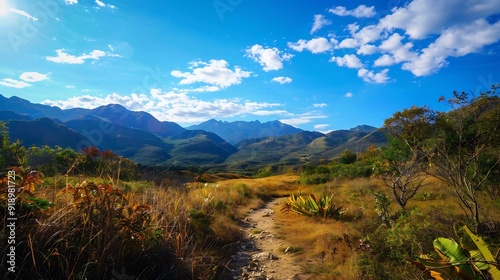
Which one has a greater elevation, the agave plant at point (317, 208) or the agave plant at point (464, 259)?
the agave plant at point (464, 259)

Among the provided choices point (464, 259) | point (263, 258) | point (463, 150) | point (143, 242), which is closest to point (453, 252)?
point (464, 259)

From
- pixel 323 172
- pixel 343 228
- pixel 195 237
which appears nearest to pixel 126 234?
pixel 195 237

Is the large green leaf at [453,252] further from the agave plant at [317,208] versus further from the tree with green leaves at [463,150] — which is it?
the agave plant at [317,208]

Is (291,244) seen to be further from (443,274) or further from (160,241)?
(443,274)

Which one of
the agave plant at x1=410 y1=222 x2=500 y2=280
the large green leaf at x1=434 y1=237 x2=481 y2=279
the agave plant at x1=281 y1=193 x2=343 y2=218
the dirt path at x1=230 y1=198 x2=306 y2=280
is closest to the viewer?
the agave plant at x1=410 y1=222 x2=500 y2=280

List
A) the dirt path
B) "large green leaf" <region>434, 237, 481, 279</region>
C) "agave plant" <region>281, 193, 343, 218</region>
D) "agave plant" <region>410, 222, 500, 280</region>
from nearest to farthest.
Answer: "agave plant" <region>410, 222, 500, 280</region> → "large green leaf" <region>434, 237, 481, 279</region> → the dirt path → "agave plant" <region>281, 193, 343, 218</region>

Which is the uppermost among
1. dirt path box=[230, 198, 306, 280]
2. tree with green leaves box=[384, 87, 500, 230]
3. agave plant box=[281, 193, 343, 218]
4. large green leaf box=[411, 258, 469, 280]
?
tree with green leaves box=[384, 87, 500, 230]

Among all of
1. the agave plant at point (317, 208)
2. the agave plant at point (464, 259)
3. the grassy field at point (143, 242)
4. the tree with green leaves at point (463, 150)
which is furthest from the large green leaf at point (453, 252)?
the agave plant at point (317, 208)

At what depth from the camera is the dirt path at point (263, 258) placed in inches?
200

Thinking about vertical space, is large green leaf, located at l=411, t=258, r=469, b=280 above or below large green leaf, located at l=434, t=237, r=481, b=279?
below

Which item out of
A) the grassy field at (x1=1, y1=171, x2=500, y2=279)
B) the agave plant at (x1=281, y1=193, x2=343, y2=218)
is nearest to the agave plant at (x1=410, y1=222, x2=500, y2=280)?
the grassy field at (x1=1, y1=171, x2=500, y2=279)

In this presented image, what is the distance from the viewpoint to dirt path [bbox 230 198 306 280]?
16.7 feet

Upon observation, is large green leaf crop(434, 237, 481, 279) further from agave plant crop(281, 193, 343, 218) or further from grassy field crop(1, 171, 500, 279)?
agave plant crop(281, 193, 343, 218)

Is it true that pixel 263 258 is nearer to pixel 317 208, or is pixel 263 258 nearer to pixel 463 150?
pixel 317 208
